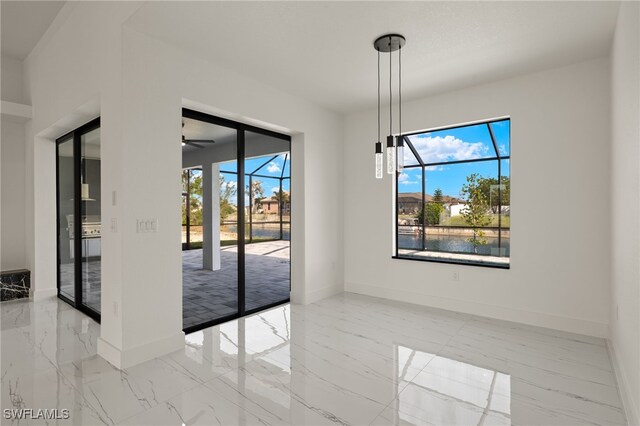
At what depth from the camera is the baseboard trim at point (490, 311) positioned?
11.2ft

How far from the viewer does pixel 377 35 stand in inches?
115

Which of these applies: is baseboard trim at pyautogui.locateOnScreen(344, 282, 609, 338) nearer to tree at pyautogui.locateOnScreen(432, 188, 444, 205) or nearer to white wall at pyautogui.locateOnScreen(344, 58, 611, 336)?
white wall at pyautogui.locateOnScreen(344, 58, 611, 336)

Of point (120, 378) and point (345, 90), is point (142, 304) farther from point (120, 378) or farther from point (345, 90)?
point (345, 90)

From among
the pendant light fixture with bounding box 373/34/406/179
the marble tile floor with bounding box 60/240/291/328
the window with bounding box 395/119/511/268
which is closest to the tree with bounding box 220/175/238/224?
the marble tile floor with bounding box 60/240/291/328

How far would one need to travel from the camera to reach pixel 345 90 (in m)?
4.22

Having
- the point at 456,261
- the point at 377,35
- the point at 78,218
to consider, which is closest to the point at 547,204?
the point at 456,261

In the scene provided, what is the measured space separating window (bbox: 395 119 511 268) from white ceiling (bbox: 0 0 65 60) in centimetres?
449

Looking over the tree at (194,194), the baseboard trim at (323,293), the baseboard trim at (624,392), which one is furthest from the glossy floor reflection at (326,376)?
the tree at (194,194)

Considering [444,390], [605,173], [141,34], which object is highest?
[141,34]

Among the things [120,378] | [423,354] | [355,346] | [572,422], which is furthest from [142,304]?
[572,422]

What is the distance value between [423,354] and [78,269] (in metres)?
4.15

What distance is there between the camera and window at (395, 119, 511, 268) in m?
4.14

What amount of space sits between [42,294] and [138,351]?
3039 millimetres

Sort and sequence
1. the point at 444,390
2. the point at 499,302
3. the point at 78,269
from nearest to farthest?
the point at 444,390 → the point at 499,302 → the point at 78,269
